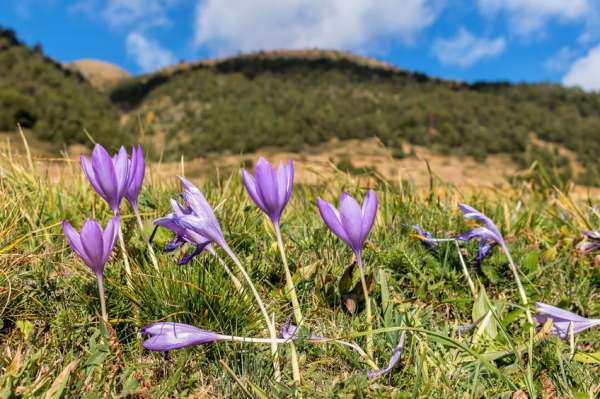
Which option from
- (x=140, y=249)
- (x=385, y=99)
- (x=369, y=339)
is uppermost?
(x=385, y=99)

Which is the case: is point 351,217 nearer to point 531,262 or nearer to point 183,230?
point 183,230

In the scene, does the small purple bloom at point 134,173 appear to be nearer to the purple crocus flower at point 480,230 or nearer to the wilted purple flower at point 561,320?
the purple crocus flower at point 480,230

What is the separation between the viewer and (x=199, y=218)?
4.22 ft

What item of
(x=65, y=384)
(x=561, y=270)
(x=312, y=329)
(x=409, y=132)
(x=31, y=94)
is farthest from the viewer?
(x=409, y=132)

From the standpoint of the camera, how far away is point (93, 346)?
57.5 inches

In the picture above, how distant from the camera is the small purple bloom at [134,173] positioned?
4.73 ft

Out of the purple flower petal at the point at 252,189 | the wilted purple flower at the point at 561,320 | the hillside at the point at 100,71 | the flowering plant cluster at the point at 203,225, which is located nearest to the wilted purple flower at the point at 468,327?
the wilted purple flower at the point at 561,320

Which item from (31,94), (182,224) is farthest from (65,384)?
(31,94)

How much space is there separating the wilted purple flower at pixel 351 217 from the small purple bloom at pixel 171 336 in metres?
0.42

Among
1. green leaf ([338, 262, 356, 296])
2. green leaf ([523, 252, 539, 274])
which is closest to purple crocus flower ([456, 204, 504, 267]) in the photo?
green leaf ([338, 262, 356, 296])

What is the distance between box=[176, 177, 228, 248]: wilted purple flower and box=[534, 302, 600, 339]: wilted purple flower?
1082 millimetres

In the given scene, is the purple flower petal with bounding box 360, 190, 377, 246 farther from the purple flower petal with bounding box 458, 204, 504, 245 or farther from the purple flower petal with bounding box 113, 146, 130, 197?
the purple flower petal with bounding box 113, 146, 130, 197

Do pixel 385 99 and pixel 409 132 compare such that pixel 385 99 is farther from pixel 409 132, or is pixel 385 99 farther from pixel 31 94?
pixel 31 94

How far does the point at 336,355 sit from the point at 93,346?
2.45 feet
